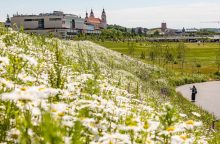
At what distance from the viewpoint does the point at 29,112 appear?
477cm

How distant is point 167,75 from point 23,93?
50.3m

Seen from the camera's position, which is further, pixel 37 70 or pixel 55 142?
pixel 37 70

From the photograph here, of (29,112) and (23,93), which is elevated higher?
(23,93)

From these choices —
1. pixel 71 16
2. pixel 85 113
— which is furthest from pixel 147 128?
pixel 71 16

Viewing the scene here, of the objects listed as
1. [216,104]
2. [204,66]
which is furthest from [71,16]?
[216,104]

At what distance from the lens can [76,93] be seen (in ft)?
24.5

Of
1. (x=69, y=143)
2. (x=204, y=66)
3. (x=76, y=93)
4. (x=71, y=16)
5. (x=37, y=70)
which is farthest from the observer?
(x=71, y=16)

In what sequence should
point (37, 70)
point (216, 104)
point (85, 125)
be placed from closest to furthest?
point (85, 125) → point (37, 70) → point (216, 104)


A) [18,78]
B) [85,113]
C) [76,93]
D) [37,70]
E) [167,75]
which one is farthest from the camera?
[167,75]

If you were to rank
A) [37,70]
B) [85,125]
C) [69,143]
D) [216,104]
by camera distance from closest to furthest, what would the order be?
[69,143] < [85,125] < [37,70] < [216,104]

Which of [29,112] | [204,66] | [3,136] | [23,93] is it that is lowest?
[204,66]

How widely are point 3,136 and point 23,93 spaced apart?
3.27ft

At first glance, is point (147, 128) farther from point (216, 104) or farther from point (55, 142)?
point (216, 104)

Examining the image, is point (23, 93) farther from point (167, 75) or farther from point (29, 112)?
point (167, 75)
